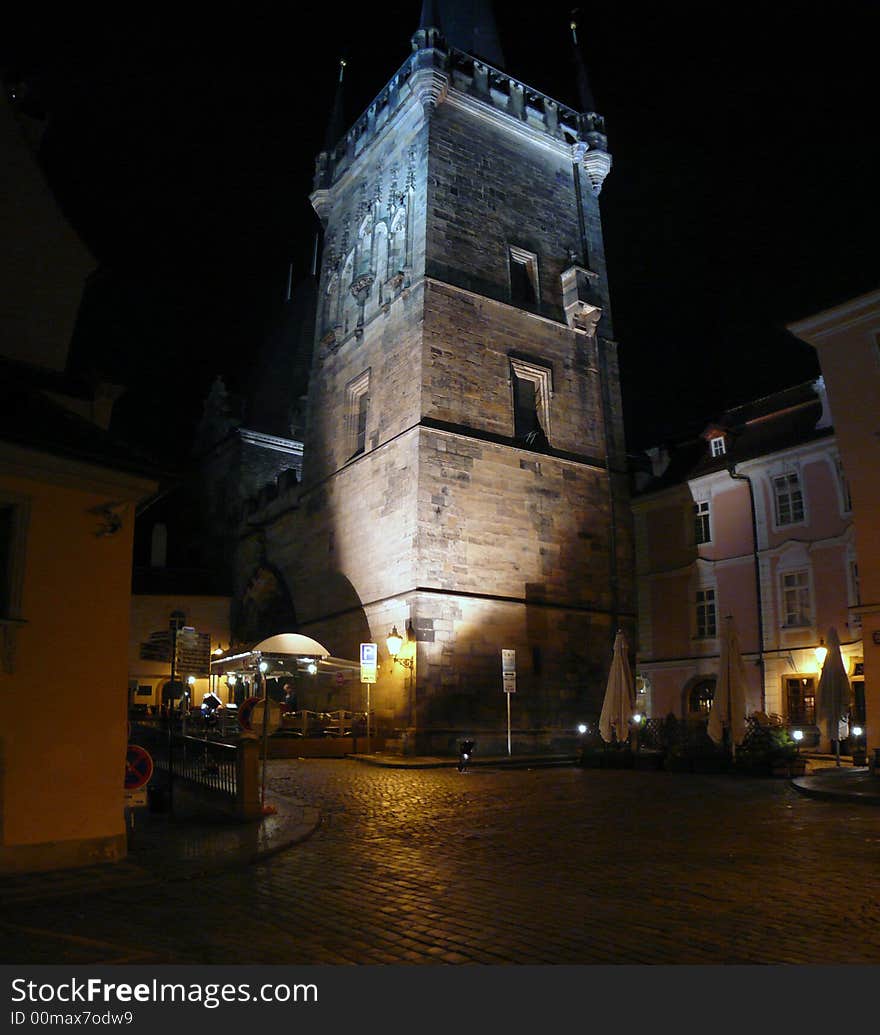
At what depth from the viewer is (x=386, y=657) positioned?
24.3m

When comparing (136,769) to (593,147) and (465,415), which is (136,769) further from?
(593,147)

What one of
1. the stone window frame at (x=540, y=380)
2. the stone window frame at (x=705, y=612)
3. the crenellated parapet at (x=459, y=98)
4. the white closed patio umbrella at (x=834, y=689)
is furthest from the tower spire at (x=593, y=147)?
the white closed patio umbrella at (x=834, y=689)

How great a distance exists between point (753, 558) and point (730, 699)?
35.1 feet

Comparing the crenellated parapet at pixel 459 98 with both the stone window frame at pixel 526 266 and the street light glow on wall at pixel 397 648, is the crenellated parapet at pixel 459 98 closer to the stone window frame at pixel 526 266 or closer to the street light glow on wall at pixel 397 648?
the stone window frame at pixel 526 266

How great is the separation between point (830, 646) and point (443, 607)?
31.7 ft

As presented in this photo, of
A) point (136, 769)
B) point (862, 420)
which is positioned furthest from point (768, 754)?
point (136, 769)

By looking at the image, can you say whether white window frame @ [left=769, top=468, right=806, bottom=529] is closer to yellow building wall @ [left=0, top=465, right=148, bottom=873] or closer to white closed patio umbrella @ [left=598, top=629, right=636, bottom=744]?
white closed patio umbrella @ [left=598, top=629, right=636, bottom=744]

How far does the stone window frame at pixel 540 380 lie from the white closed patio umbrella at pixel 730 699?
10.8 meters

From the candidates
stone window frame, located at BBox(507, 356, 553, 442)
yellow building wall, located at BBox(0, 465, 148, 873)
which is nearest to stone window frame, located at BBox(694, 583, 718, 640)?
stone window frame, located at BBox(507, 356, 553, 442)

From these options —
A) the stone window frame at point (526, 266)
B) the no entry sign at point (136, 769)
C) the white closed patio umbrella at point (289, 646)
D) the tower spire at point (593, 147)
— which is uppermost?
the tower spire at point (593, 147)

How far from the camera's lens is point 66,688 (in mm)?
8289

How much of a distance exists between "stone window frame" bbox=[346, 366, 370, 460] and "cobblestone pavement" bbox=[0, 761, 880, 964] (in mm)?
17932

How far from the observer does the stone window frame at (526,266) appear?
28728 mm

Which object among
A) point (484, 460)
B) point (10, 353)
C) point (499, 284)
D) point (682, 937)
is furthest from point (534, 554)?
point (682, 937)
